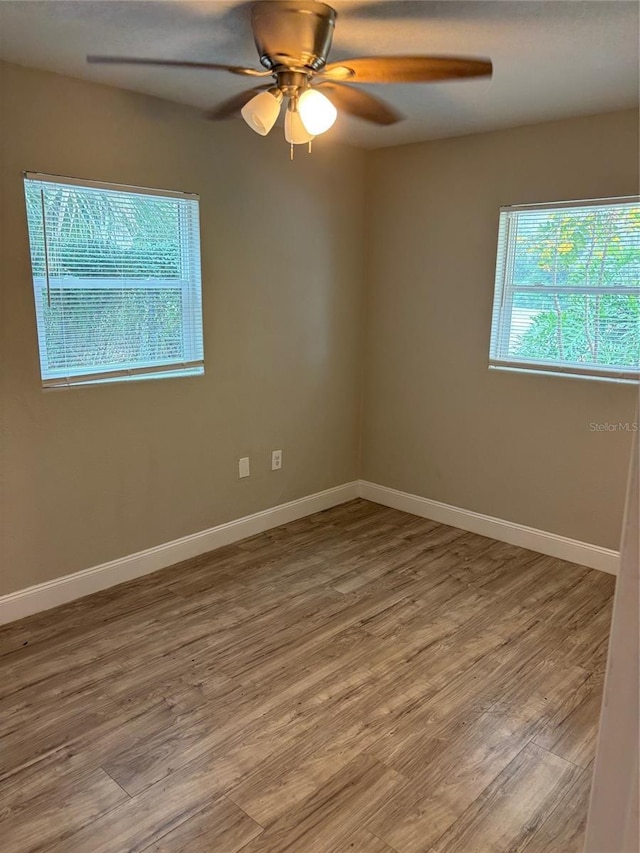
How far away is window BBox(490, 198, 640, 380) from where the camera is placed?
2.94 meters

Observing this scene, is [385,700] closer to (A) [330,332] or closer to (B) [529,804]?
(B) [529,804]

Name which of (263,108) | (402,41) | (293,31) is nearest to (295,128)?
(263,108)

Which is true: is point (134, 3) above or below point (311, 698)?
above

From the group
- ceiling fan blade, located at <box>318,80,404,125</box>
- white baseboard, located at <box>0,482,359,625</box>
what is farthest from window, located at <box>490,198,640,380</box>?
white baseboard, located at <box>0,482,359,625</box>

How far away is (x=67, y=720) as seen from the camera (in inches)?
82.6

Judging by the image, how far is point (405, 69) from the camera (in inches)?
76.4

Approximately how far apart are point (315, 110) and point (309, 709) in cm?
206

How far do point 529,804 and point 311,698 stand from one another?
80cm

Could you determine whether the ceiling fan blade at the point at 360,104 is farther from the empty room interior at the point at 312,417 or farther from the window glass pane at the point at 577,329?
the window glass pane at the point at 577,329

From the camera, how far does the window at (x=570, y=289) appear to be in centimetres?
294

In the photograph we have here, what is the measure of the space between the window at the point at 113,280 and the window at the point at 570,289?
174 cm

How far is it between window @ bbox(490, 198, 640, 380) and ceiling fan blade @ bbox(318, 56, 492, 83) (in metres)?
1.35

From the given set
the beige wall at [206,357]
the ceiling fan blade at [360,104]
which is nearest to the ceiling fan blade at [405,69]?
the ceiling fan blade at [360,104]

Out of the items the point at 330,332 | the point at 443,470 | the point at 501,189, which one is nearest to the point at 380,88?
the point at 501,189
